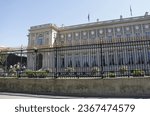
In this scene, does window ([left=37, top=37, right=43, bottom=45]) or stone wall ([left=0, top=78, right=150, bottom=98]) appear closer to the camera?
stone wall ([left=0, top=78, right=150, bottom=98])

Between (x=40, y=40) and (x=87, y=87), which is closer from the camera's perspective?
(x=87, y=87)

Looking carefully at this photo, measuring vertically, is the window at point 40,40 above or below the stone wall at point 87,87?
above

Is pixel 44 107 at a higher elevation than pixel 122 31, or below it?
below

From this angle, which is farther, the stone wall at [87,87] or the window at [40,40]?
the window at [40,40]

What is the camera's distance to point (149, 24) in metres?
39.8

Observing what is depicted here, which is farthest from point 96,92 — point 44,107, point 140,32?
point 140,32

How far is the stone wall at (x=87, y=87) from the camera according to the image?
852 centimetres

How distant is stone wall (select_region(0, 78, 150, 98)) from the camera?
335 inches

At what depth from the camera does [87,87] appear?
9.32 m

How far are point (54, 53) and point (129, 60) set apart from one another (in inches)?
233

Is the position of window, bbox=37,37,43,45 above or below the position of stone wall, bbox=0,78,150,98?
above

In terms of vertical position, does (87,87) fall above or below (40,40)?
below

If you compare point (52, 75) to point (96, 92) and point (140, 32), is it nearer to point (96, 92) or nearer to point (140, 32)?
point (96, 92)

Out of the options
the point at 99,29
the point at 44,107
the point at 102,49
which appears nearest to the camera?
the point at 44,107
